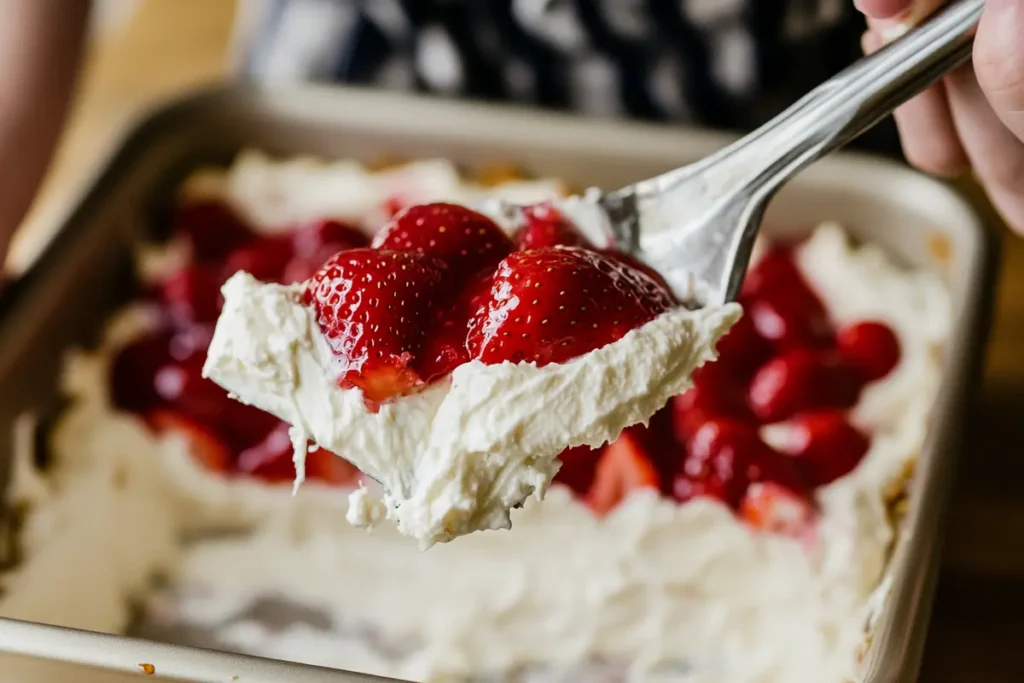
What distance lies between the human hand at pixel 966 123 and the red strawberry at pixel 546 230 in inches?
9.7

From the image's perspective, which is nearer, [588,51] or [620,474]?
[620,474]

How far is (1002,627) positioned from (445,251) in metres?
0.57

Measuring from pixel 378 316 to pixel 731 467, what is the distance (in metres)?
0.40

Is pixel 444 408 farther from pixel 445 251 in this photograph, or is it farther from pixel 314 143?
pixel 314 143

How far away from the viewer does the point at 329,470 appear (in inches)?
42.4

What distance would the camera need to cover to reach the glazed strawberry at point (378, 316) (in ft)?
2.36

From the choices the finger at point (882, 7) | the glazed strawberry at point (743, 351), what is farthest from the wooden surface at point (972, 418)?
the finger at point (882, 7)

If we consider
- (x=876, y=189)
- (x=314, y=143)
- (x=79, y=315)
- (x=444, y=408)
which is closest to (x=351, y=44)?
(x=314, y=143)

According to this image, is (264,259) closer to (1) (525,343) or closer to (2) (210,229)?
(2) (210,229)

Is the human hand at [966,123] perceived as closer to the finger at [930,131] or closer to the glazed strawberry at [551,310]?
the finger at [930,131]

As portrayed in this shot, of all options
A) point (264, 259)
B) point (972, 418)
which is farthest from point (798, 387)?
point (264, 259)

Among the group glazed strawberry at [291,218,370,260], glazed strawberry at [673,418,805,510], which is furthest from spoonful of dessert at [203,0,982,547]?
glazed strawberry at [291,218,370,260]

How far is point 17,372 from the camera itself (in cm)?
107

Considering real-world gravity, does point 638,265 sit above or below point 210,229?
above
